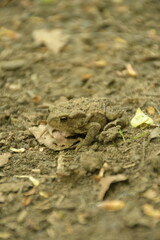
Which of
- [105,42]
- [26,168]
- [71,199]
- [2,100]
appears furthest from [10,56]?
[71,199]

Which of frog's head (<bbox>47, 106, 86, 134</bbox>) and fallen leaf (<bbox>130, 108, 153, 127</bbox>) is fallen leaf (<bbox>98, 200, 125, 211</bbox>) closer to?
frog's head (<bbox>47, 106, 86, 134</bbox>)

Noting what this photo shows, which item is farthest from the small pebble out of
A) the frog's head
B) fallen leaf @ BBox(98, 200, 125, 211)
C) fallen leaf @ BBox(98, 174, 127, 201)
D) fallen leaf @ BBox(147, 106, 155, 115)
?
fallen leaf @ BBox(98, 200, 125, 211)

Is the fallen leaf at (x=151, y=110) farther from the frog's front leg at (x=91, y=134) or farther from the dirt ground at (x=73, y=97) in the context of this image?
the frog's front leg at (x=91, y=134)

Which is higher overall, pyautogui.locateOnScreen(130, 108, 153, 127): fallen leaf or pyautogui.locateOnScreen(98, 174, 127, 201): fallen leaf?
pyautogui.locateOnScreen(98, 174, 127, 201): fallen leaf

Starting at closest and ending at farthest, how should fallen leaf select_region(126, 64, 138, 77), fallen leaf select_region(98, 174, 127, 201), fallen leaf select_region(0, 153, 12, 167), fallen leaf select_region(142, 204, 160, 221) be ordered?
fallen leaf select_region(142, 204, 160, 221) < fallen leaf select_region(98, 174, 127, 201) < fallen leaf select_region(0, 153, 12, 167) < fallen leaf select_region(126, 64, 138, 77)

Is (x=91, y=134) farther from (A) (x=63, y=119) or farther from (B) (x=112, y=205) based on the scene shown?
(B) (x=112, y=205)

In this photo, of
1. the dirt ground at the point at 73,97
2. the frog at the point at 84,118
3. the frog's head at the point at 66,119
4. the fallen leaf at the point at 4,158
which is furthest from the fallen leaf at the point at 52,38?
the fallen leaf at the point at 4,158

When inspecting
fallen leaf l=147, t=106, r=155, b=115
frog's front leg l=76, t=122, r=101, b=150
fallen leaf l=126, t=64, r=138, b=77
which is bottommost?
fallen leaf l=126, t=64, r=138, b=77
